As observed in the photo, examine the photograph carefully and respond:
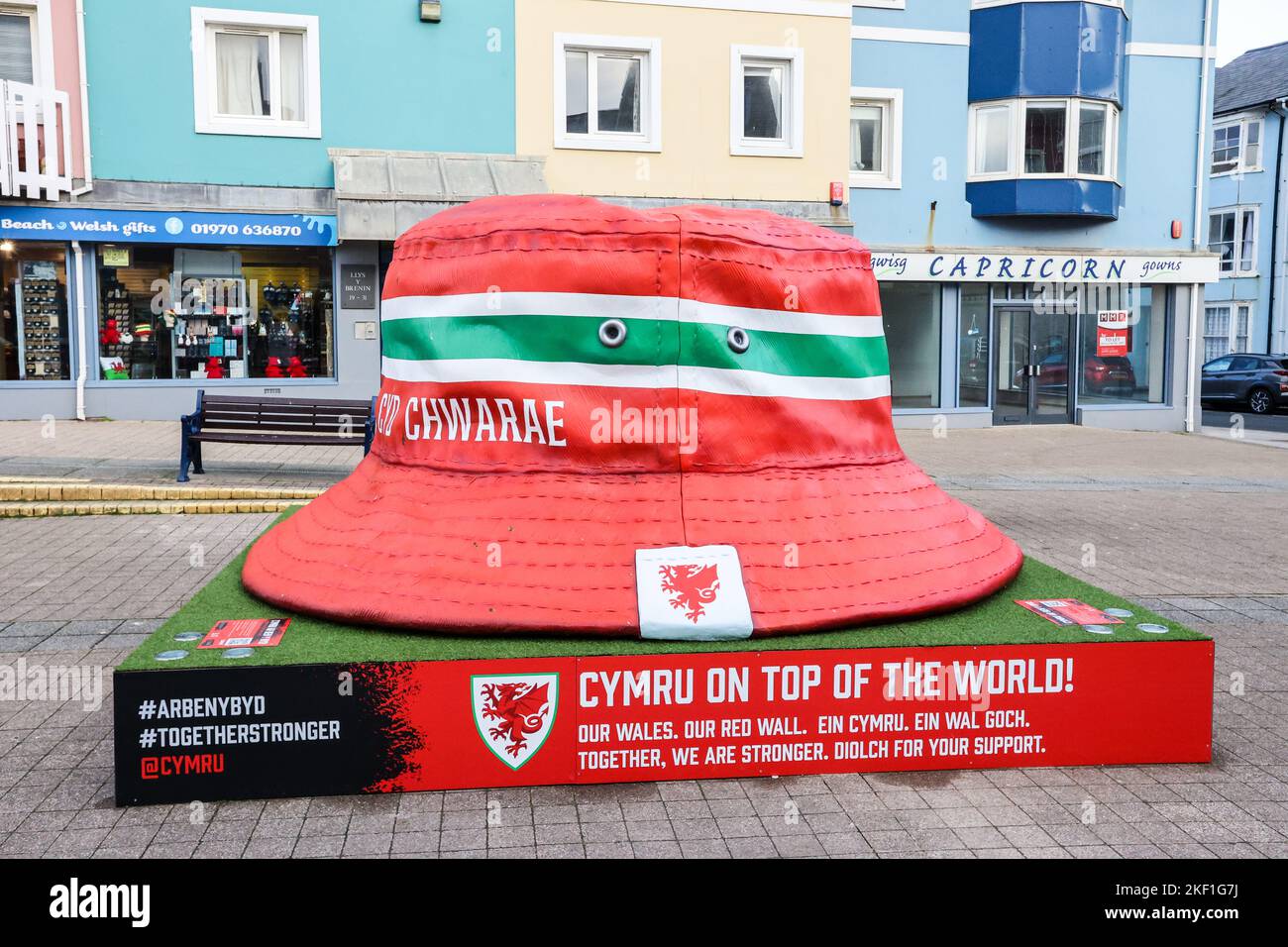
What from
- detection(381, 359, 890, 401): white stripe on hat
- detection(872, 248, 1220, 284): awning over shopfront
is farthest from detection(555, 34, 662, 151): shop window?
detection(381, 359, 890, 401): white stripe on hat

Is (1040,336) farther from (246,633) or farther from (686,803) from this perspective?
(246,633)

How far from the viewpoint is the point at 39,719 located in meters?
5.81

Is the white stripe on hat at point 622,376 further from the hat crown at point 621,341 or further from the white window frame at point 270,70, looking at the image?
the white window frame at point 270,70

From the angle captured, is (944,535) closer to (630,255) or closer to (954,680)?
(954,680)

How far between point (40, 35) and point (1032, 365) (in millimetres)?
18024

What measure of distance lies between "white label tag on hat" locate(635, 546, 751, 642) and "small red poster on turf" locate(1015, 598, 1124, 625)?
1498 millimetres

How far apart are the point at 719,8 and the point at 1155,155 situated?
978cm

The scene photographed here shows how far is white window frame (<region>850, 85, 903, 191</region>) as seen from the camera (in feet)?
71.9

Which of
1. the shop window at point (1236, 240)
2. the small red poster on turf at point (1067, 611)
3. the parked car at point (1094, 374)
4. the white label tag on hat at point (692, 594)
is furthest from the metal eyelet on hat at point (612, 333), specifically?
the shop window at point (1236, 240)

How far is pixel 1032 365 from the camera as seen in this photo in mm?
23672

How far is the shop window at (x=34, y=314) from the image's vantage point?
Result: 59.5ft

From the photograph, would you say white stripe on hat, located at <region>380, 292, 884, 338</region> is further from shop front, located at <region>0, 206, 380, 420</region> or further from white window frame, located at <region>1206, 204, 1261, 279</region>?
white window frame, located at <region>1206, 204, 1261, 279</region>

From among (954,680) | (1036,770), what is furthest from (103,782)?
(1036,770)

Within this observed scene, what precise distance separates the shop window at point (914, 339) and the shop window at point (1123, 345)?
3255 mm
